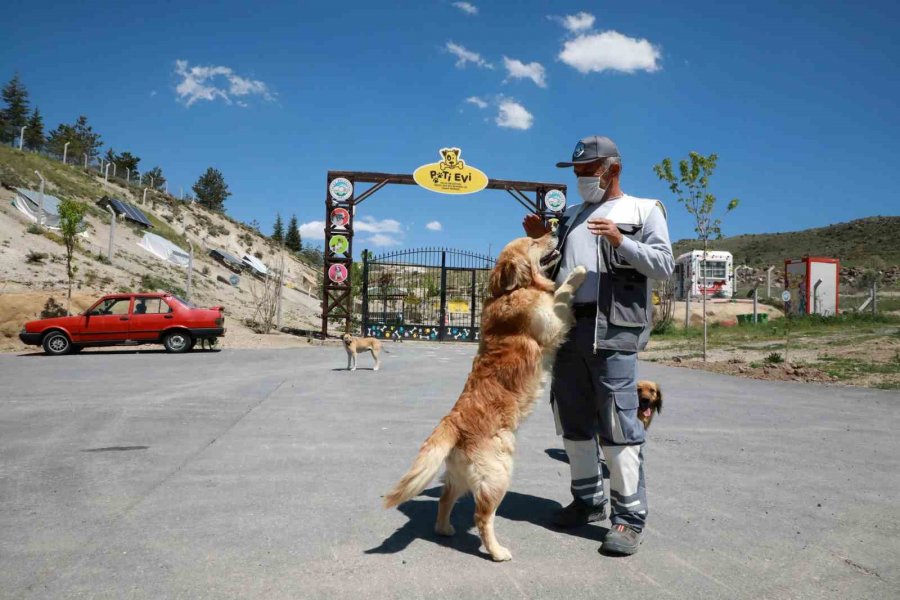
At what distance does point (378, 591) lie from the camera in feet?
8.38

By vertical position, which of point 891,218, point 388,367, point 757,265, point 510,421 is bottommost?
point 388,367

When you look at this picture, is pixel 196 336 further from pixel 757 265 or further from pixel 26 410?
pixel 757 265

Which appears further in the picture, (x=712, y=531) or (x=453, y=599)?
(x=712, y=531)

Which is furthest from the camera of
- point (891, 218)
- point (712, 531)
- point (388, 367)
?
point (891, 218)

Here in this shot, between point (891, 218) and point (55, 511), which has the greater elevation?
point (891, 218)

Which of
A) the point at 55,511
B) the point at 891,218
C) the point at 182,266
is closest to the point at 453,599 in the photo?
the point at 55,511

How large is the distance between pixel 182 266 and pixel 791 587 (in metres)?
36.9

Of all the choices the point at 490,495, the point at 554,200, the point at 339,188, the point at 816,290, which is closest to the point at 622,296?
the point at 490,495

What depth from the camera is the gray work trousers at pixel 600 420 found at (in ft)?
10.3

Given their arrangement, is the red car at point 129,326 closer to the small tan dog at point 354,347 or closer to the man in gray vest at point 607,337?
the small tan dog at point 354,347

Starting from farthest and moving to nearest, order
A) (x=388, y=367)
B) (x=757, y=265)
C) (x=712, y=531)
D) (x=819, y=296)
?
(x=757, y=265) → (x=819, y=296) → (x=388, y=367) → (x=712, y=531)

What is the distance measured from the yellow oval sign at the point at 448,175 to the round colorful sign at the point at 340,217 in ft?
9.46

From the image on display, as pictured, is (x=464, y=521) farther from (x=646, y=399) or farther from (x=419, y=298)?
(x=419, y=298)

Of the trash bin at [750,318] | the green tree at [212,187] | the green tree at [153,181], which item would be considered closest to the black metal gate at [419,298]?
the trash bin at [750,318]
